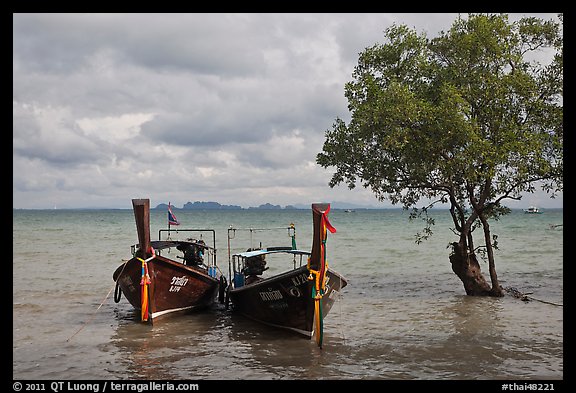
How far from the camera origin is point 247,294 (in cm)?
1491

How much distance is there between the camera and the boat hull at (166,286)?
1461 centimetres

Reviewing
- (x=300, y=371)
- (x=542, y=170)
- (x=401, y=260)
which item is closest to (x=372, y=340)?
(x=300, y=371)

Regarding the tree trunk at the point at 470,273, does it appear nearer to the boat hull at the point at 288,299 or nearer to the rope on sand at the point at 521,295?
the rope on sand at the point at 521,295

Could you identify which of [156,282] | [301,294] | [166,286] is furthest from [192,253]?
[301,294]

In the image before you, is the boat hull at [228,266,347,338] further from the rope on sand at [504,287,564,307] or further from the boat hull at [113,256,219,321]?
the rope on sand at [504,287,564,307]

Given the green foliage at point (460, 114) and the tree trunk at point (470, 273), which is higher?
the green foliage at point (460, 114)

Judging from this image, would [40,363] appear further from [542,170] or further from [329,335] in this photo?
[542,170]

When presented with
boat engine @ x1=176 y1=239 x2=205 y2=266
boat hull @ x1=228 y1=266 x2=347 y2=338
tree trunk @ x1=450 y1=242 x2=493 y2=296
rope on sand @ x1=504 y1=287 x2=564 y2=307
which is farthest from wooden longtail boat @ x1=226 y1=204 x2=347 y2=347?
rope on sand @ x1=504 y1=287 x2=564 y2=307

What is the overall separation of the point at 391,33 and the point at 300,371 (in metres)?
11.3

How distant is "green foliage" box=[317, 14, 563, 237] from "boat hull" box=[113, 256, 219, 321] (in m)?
6.19

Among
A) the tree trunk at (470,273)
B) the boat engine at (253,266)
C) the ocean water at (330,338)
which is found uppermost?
the boat engine at (253,266)

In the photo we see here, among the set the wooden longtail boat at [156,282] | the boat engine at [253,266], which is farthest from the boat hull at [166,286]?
the boat engine at [253,266]

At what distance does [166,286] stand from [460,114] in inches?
378

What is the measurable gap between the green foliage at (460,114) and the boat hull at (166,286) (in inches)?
244
